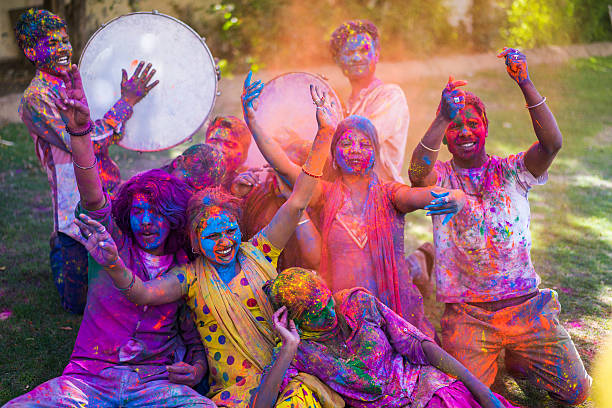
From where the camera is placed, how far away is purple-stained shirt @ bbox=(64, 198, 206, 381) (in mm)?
3531

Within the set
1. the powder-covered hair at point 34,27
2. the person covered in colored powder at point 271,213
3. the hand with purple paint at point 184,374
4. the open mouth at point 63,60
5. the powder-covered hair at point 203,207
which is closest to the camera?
the hand with purple paint at point 184,374

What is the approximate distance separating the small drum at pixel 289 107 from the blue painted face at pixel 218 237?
149cm

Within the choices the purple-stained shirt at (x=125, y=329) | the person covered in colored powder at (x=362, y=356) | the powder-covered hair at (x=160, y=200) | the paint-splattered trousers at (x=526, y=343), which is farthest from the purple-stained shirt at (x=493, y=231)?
the purple-stained shirt at (x=125, y=329)

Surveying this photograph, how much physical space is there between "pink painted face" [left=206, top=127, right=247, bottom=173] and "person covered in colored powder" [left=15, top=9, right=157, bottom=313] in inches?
22.6

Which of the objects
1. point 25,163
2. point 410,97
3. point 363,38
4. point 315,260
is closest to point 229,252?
point 315,260

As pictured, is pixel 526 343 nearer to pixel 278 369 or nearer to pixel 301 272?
pixel 301 272

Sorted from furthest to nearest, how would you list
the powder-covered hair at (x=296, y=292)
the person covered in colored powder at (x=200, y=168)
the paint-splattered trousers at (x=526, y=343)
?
the person covered in colored powder at (x=200, y=168) < the paint-splattered trousers at (x=526, y=343) < the powder-covered hair at (x=296, y=292)

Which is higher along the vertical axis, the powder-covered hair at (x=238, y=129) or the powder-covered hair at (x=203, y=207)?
the powder-covered hair at (x=238, y=129)

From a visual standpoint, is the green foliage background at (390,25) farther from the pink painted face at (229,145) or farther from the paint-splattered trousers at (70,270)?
the paint-splattered trousers at (70,270)

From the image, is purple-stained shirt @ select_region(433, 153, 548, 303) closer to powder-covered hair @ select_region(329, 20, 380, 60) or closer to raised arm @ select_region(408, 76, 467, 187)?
raised arm @ select_region(408, 76, 467, 187)

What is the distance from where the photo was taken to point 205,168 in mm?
4367

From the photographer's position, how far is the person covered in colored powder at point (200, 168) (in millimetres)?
4344

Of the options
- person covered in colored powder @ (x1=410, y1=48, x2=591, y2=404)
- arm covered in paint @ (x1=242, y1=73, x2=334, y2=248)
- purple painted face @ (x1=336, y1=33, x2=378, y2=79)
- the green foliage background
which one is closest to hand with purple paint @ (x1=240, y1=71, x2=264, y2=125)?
arm covered in paint @ (x1=242, y1=73, x2=334, y2=248)

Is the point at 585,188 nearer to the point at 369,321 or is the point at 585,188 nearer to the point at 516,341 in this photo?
the point at 516,341
